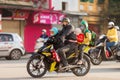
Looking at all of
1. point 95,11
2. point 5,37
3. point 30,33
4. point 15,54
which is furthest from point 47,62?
point 95,11

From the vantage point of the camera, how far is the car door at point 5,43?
27.0 m

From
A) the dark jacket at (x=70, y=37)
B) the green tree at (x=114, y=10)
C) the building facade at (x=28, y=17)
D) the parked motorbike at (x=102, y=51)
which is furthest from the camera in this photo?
the green tree at (x=114, y=10)

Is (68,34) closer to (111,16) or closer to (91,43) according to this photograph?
(91,43)

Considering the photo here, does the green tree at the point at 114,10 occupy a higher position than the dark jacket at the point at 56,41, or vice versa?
the dark jacket at the point at 56,41

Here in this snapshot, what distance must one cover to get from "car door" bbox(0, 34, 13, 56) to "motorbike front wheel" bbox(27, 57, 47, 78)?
11977 millimetres

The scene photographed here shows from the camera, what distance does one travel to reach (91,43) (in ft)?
69.1

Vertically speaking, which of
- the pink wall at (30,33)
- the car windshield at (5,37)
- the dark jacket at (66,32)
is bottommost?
the pink wall at (30,33)

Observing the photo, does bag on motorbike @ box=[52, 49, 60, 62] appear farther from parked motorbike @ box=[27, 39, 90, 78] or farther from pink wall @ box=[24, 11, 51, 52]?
pink wall @ box=[24, 11, 51, 52]

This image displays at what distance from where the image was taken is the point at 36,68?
15.1 meters

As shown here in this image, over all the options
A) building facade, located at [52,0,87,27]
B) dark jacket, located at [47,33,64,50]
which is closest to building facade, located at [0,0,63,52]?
building facade, located at [52,0,87,27]

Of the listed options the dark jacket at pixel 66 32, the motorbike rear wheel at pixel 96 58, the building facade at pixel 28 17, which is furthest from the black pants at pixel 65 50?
the building facade at pixel 28 17

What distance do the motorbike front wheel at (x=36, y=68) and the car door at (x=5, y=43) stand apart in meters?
12.0

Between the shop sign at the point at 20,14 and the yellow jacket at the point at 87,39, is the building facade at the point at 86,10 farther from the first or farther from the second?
the yellow jacket at the point at 87,39

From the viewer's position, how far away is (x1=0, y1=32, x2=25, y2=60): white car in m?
27.0
